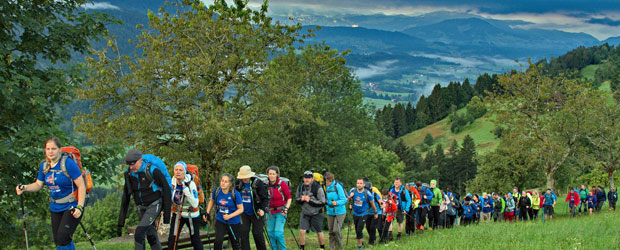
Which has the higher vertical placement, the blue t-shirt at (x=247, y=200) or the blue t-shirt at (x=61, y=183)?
the blue t-shirt at (x=61, y=183)

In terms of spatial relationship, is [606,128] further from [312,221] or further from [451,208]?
[312,221]

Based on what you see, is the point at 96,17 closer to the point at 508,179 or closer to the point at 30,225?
the point at 30,225

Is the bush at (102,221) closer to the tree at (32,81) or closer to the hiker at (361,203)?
the tree at (32,81)

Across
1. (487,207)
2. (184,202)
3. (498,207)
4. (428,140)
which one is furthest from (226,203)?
(428,140)

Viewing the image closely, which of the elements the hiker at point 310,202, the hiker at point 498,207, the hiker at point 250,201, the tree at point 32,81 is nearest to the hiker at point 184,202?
the hiker at point 250,201

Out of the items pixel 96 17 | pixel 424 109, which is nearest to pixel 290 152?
pixel 96 17

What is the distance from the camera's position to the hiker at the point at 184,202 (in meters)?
8.88

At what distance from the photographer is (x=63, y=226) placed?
7.28 metres

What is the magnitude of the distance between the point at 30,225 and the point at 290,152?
60.3 feet

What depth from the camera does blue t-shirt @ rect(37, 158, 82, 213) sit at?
7.25 meters

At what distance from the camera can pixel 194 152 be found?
2002 centimetres

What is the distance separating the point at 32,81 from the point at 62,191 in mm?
6560

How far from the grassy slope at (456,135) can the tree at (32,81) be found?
136313 millimetres

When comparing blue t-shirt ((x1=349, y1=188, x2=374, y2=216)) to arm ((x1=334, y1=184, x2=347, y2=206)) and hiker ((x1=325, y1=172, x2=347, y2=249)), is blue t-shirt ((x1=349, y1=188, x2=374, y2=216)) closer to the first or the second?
hiker ((x1=325, y1=172, x2=347, y2=249))
